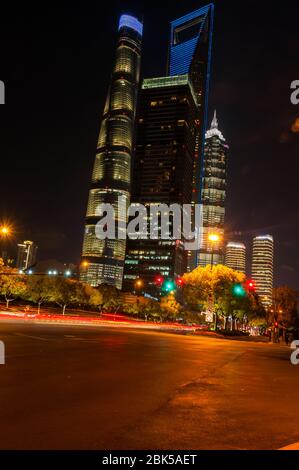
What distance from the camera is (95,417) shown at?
779cm

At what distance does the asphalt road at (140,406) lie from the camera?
656 cm

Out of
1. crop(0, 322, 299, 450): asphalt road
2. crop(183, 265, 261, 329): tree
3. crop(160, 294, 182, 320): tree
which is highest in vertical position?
crop(183, 265, 261, 329): tree

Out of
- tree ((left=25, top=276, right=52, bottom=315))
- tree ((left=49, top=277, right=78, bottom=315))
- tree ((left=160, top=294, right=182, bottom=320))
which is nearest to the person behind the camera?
tree ((left=25, top=276, right=52, bottom=315))

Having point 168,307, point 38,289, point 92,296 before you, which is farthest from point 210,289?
point 168,307

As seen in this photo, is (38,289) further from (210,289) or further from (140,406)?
(140,406)

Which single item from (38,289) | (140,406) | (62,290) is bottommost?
(140,406)

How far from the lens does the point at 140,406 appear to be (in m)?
8.88

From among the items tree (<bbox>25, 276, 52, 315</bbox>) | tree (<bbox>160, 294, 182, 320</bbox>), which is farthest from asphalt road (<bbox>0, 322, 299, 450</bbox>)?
tree (<bbox>160, 294, 182, 320</bbox>)

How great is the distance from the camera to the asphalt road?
6562mm

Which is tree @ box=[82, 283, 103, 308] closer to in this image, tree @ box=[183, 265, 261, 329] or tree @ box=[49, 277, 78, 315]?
tree @ box=[49, 277, 78, 315]
